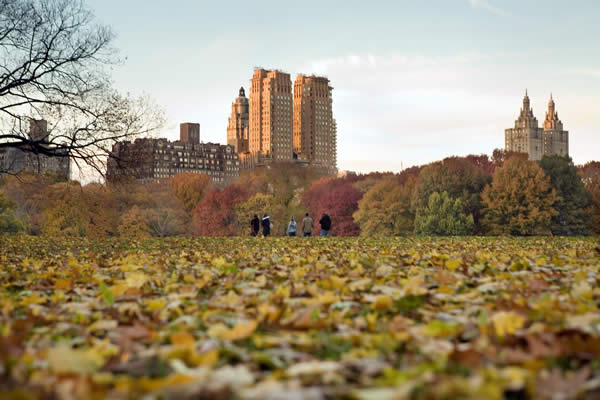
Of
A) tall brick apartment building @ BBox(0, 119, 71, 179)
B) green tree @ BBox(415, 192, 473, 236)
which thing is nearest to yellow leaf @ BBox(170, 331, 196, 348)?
tall brick apartment building @ BBox(0, 119, 71, 179)

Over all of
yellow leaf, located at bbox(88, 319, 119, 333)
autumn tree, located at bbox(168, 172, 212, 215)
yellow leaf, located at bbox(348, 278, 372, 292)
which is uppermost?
autumn tree, located at bbox(168, 172, 212, 215)

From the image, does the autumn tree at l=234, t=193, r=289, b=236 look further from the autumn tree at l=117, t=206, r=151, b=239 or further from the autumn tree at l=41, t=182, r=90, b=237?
the autumn tree at l=41, t=182, r=90, b=237

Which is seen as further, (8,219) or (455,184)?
(455,184)

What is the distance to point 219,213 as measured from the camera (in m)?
88.4

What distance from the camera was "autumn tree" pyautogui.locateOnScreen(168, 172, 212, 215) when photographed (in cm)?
10144

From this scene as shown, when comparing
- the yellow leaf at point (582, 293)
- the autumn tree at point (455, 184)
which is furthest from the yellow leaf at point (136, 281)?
the autumn tree at point (455, 184)

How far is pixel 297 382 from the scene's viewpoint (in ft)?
7.84

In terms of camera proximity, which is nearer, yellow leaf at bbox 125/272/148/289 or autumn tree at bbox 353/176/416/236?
yellow leaf at bbox 125/272/148/289

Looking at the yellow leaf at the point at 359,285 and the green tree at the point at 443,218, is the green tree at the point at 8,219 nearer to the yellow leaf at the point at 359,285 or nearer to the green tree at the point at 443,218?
the green tree at the point at 443,218

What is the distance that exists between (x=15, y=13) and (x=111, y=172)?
5.60 m

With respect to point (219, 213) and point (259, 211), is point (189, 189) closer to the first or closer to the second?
point (219, 213)

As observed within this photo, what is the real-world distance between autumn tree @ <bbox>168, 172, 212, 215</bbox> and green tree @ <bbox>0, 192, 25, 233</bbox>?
45372 millimetres

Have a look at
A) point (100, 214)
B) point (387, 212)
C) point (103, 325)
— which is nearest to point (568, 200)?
point (387, 212)

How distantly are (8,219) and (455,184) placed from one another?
132ft
